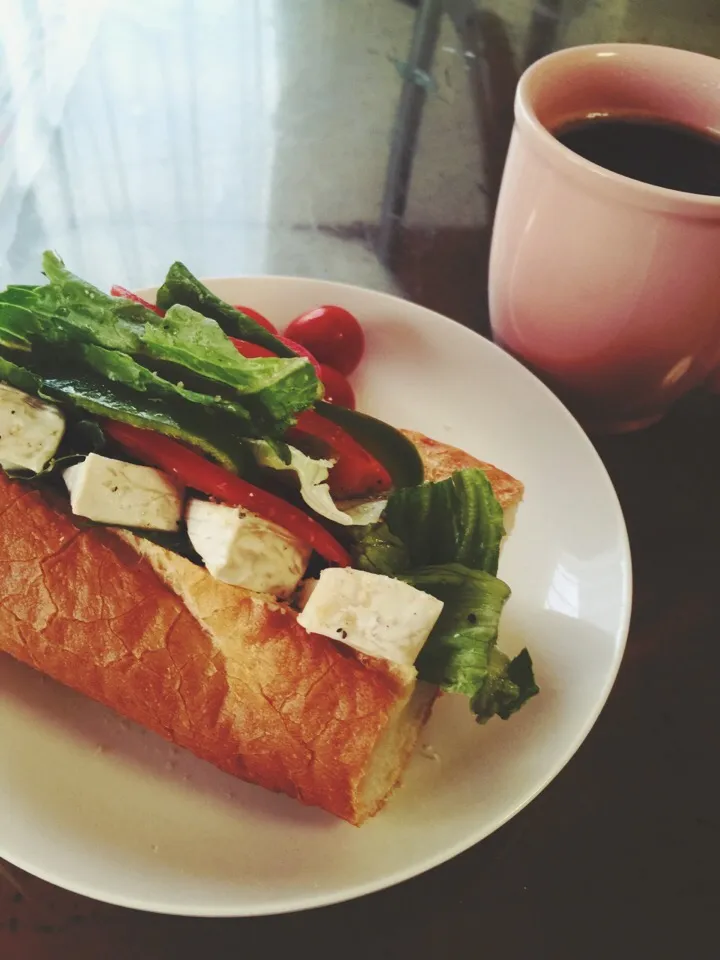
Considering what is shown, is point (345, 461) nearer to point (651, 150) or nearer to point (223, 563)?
point (223, 563)

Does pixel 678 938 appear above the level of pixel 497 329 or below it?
below

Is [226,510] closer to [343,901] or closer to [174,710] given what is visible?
[174,710]

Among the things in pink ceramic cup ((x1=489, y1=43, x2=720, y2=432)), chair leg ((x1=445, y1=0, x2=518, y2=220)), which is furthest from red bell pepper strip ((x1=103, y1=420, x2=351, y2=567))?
chair leg ((x1=445, y1=0, x2=518, y2=220))

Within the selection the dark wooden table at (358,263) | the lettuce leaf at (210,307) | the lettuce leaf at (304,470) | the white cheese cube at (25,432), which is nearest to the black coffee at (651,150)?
the dark wooden table at (358,263)

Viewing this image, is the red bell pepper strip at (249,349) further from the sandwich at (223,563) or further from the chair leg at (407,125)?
the chair leg at (407,125)

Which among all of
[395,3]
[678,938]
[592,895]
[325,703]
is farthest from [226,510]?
[395,3]

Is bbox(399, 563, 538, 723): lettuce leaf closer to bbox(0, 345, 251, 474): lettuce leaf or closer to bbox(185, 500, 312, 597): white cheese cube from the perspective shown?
bbox(185, 500, 312, 597): white cheese cube
